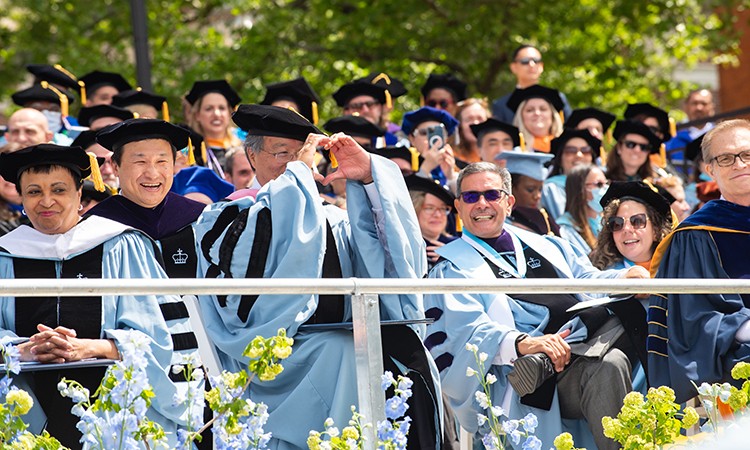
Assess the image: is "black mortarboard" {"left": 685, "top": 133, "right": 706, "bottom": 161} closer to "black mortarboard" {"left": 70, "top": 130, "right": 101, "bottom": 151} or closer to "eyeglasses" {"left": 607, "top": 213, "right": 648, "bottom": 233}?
"eyeglasses" {"left": 607, "top": 213, "right": 648, "bottom": 233}

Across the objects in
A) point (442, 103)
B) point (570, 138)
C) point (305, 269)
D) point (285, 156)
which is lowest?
point (305, 269)

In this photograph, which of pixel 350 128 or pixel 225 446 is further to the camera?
pixel 350 128

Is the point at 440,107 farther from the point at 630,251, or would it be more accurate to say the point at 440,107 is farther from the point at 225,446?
the point at 225,446

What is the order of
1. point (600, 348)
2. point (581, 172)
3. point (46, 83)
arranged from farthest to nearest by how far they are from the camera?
point (46, 83), point (581, 172), point (600, 348)

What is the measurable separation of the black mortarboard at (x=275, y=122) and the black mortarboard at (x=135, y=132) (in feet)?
1.57

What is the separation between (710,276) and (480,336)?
1136mm

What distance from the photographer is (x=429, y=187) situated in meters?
7.63

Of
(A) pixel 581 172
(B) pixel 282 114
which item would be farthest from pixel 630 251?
(B) pixel 282 114

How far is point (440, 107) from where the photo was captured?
34.9 feet

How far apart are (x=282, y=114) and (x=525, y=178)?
3140 millimetres

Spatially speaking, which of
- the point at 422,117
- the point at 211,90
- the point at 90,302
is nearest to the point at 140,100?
the point at 211,90

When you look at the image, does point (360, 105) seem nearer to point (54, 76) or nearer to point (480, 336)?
point (54, 76)

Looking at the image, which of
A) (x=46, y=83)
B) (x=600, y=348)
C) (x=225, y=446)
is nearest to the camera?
(x=225, y=446)

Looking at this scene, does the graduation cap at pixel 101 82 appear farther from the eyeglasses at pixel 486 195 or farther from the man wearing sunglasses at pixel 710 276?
the man wearing sunglasses at pixel 710 276
